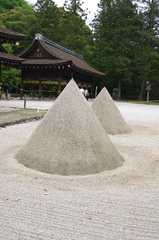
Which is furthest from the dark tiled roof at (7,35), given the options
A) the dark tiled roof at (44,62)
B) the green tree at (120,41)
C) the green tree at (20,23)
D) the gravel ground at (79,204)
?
the gravel ground at (79,204)

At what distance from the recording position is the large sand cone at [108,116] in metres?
8.10

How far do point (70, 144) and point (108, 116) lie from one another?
4.31 metres

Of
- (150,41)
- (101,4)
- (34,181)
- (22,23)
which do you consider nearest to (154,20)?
(150,41)

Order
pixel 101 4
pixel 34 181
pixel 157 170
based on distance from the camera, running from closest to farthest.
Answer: pixel 34 181
pixel 157 170
pixel 101 4

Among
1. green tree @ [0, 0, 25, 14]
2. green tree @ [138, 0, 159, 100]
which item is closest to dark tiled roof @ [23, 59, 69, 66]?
green tree @ [138, 0, 159, 100]

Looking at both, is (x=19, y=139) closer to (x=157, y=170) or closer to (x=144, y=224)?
(x=157, y=170)

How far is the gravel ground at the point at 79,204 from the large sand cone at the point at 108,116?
3482mm

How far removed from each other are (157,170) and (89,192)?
1731 millimetres

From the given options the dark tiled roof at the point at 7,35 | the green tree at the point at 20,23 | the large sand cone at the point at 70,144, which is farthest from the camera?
the green tree at the point at 20,23

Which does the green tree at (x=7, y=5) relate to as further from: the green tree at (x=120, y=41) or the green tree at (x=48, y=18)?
the green tree at (x=120, y=41)

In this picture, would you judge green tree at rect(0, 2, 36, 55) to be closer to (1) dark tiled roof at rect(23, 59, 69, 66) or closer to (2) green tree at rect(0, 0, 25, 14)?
(2) green tree at rect(0, 0, 25, 14)

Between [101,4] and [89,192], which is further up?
[101,4]

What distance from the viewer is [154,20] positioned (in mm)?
33531

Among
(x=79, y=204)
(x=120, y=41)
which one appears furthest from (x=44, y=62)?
(x=79, y=204)
